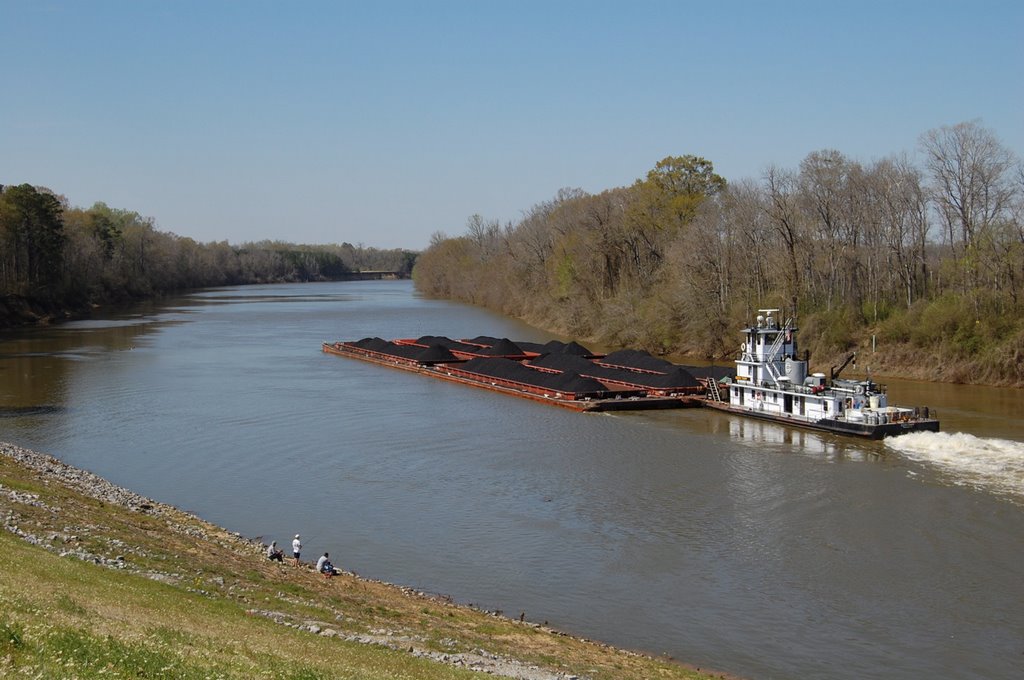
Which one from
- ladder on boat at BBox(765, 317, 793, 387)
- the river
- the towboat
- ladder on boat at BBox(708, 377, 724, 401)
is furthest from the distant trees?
ladder on boat at BBox(765, 317, 793, 387)

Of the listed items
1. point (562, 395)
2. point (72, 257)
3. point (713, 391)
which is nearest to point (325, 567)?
point (562, 395)

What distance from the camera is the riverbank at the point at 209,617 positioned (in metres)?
11.1

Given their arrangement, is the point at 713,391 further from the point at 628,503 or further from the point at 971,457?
the point at 628,503

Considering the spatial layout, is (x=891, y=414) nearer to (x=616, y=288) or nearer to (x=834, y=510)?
(x=834, y=510)

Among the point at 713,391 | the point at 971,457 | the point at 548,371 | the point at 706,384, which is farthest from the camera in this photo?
the point at 548,371

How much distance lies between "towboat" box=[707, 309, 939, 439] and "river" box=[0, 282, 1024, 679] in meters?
0.88

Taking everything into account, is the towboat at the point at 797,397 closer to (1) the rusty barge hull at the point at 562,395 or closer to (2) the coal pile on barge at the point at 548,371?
(1) the rusty barge hull at the point at 562,395

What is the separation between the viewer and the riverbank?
11.1 metres

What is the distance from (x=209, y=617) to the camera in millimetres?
14586

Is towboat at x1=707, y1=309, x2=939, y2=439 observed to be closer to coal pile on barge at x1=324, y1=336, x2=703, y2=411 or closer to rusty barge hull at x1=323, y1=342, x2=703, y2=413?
rusty barge hull at x1=323, y1=342, x2=703, y2=413

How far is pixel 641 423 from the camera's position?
1663 inches

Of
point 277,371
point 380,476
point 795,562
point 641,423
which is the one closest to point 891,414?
A: point 641,423

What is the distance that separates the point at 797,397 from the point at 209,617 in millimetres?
32047

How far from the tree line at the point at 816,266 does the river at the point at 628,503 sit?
5.75 meters
